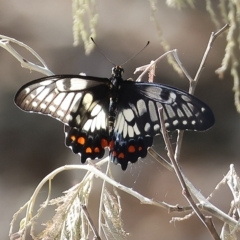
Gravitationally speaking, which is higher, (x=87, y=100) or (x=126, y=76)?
(x=126, y=76)

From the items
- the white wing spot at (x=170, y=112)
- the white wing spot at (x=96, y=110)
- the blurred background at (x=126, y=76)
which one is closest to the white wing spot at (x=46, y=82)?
the white wing spot at (x=96, y=110)

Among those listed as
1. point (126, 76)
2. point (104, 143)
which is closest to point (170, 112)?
point (104, 143)

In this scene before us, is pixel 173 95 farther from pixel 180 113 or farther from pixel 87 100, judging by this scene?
pixel 87 100

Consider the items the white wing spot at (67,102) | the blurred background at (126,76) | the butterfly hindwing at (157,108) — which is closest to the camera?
the butterfly hindwing at (157,108)

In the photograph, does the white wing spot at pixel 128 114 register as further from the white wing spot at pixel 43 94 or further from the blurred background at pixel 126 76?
the blurred background at pixel 126 76

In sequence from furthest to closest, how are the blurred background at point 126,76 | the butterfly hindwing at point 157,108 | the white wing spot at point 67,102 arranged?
the blurred background at point 126,76 → the white wing spot at point 67,102 → the butterfly hindwing at point 157,108

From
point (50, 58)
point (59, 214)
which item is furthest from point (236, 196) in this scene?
point (50, 58)
